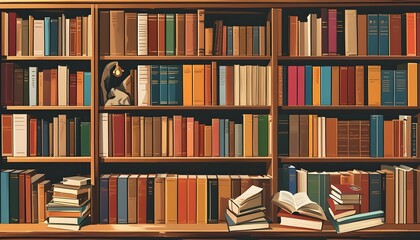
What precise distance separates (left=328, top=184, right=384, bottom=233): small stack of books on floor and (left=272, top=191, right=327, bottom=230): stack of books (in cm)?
9

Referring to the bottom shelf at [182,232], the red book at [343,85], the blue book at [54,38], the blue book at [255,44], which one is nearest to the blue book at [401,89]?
the red book at [343,85]

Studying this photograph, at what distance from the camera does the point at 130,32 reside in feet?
8.83

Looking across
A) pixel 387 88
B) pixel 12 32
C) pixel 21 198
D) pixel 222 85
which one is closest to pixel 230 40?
pixel 222 85

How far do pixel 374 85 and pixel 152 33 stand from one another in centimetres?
154

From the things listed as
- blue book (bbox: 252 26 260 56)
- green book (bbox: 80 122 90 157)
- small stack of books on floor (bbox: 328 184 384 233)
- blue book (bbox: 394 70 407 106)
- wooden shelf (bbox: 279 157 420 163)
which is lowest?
small stack of books on floor (bbox: 328 184 384 233)

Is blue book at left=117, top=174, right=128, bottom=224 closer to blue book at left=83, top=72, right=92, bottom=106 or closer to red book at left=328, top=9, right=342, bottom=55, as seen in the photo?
blue book at left=83, top=72, right=92, bottom=106

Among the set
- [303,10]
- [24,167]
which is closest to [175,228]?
[24,167]

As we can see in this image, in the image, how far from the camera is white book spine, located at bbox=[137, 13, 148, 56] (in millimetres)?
2699

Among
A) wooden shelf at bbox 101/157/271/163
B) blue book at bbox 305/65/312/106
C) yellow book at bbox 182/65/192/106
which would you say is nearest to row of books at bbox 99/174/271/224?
wooden shelf at bbox 101/157/271/163

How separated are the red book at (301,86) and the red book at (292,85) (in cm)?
2

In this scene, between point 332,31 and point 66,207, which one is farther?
point 332,31

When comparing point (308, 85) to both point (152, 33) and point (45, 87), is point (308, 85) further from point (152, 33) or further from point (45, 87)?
point (45, 87)

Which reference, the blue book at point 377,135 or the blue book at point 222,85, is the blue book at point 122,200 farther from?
the blue book at point 377,135

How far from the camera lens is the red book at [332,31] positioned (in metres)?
2.69
